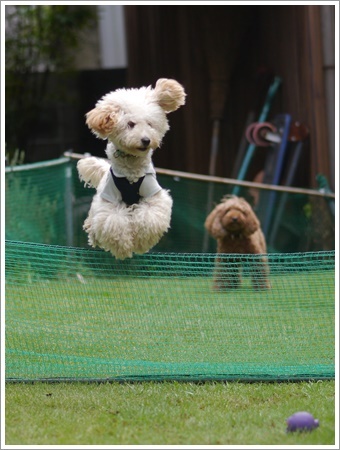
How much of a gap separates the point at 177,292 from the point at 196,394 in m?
0.74

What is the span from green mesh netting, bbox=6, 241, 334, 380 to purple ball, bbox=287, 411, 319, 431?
101cm

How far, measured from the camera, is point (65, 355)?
16.5 feet

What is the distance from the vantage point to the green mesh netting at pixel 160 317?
495cm

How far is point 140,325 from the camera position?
16.5 feet

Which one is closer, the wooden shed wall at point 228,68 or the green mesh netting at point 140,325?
the green mesh netting at point 140,325

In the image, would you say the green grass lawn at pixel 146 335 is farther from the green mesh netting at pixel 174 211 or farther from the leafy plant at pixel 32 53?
the leafy plant at pixel 32 53

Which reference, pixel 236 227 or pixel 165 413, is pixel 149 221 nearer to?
pixel 165 413

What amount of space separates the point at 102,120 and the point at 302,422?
5.62ft

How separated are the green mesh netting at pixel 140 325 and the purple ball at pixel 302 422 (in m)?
1.01

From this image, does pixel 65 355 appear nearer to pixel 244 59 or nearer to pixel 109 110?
pixel 109 110

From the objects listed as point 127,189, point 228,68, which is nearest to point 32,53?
point 228,68

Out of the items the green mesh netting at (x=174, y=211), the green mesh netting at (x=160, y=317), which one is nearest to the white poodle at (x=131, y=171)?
the green mesh netting at (x=160, y=317)

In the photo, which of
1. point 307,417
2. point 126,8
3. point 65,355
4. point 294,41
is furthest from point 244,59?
point 307,417

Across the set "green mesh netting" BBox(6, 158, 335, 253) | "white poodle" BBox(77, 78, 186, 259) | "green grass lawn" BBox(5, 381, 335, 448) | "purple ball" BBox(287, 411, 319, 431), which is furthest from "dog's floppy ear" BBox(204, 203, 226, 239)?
"purple ball" BBox(287, 411, 319, 431)
